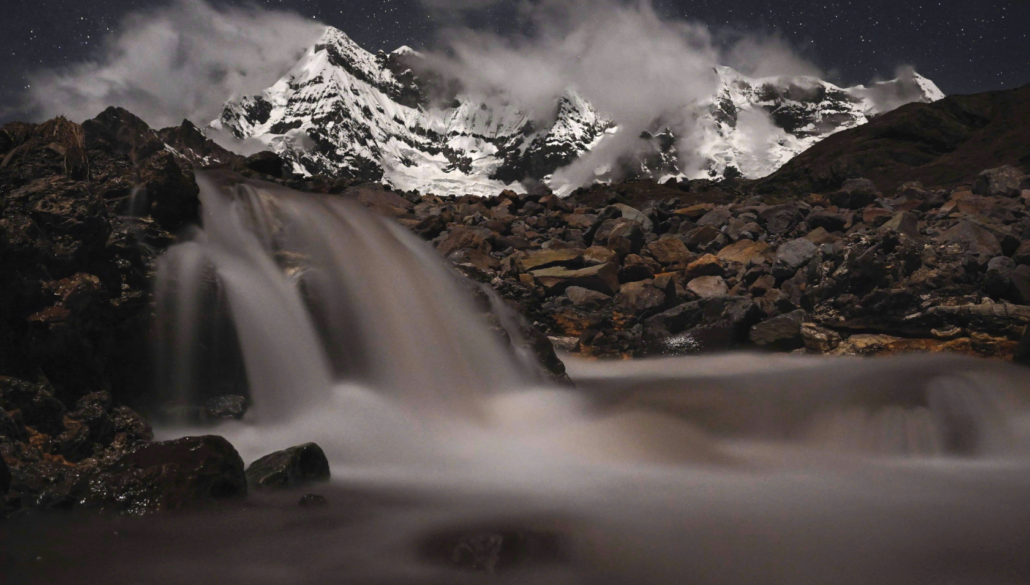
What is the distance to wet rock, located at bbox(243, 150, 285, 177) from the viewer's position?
17109 mm

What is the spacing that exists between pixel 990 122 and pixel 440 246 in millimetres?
32222

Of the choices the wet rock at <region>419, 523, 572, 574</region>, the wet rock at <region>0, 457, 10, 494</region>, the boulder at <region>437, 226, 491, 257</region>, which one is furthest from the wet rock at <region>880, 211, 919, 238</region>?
the wet rock at <region>0, 457, 10, 494</region>

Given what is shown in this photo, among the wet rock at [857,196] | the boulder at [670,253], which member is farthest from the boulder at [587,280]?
the wet rock at [857,196]

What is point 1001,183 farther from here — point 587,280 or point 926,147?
point 926,147

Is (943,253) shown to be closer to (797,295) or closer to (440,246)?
(797,295)

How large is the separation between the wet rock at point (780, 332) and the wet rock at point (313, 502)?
28.5ft

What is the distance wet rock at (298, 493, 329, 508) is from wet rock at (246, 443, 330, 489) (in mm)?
242

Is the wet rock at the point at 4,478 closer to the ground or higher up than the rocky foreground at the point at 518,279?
closer to the ground

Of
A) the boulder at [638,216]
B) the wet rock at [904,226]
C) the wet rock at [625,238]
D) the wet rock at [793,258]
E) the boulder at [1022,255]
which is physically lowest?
the boulder at [1022,255]

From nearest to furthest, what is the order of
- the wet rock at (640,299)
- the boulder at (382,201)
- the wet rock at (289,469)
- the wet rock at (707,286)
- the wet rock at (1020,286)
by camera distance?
the wet rock at (289,469), the wet rock at (1020,286), the wet rock at (640,299), the wet rock at (707,286), the boulder at (382,201)

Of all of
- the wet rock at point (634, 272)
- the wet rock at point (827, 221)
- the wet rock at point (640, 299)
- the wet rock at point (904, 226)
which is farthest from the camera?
the wet rock at point (827, 221)

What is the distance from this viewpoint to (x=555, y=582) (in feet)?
10.6

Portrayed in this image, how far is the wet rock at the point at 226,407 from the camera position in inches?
233

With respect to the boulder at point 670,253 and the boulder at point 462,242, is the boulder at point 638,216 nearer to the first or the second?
the boulder at point 670,253
